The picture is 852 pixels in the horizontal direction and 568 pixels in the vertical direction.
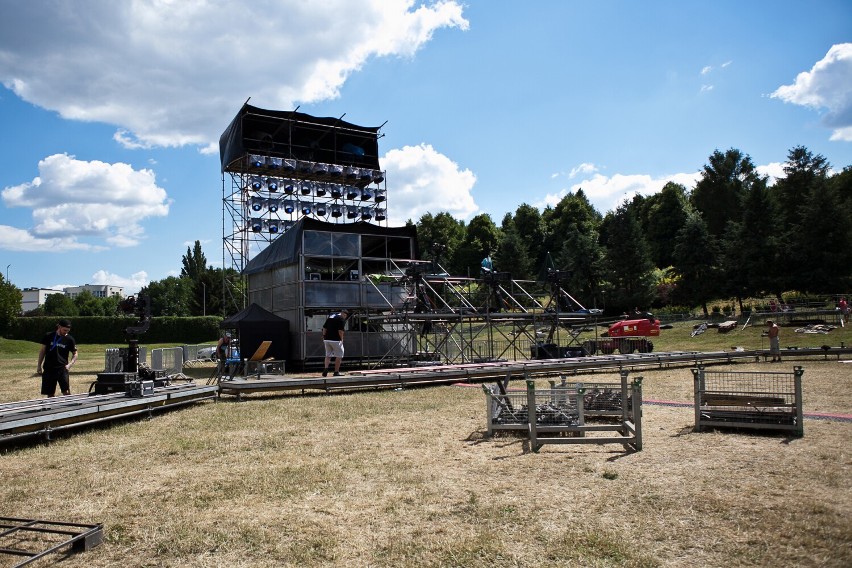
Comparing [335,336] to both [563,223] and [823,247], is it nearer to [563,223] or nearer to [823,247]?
[823,247]

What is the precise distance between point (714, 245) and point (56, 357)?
1885 inches

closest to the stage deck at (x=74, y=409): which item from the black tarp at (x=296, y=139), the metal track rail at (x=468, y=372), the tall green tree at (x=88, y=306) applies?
the metal track rail at (x=468, y=372)

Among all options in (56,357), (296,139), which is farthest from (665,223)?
(56,357)

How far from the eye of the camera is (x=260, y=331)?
84.1 feet

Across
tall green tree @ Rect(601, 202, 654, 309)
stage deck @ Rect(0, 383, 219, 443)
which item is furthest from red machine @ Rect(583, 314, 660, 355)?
tall green tree @ Rect(601, 202, 654, 309)

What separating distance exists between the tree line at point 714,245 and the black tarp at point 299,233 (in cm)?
240

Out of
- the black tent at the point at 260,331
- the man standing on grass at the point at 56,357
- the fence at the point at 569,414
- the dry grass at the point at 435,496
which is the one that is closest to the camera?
the dry grass at the point at 435,496

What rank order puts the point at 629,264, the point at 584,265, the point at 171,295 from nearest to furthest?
the point at 629,264 → the point at 584,265 → the point at 171,295

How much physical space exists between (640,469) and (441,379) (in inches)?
448

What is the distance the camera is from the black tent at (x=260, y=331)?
25375mm

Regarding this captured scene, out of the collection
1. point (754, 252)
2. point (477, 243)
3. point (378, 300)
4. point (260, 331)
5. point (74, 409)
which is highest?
point (477, 243)

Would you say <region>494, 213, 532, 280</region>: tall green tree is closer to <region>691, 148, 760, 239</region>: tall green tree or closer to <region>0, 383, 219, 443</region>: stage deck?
<region>691, 148, 760, 239</region>: tall green tree

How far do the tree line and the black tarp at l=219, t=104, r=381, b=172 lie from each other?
10841mm

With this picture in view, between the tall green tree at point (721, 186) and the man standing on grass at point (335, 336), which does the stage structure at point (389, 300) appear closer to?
the man standing on grass at point (335, 336)
